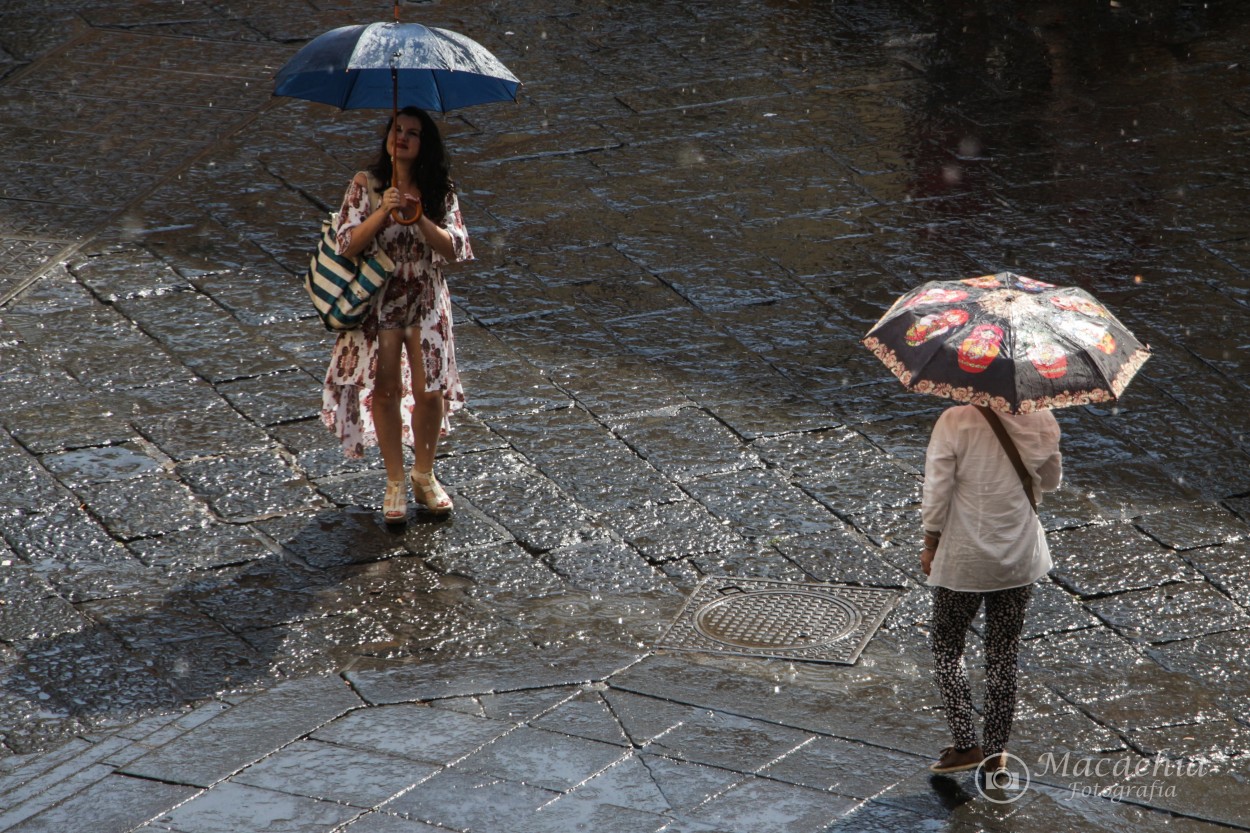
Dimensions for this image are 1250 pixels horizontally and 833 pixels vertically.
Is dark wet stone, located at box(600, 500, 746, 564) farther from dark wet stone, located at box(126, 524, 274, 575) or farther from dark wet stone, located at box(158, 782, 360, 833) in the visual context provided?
dark wet stone, located at box(158, 782, 360, 833)

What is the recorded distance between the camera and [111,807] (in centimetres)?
460

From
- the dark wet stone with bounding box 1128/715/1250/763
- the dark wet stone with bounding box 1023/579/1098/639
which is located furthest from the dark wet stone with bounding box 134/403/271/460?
the dark wet stone with bounding box 1128/715/1250/763

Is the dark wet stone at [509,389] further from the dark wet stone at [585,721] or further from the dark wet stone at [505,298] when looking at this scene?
the dark wet stone at [585,721]

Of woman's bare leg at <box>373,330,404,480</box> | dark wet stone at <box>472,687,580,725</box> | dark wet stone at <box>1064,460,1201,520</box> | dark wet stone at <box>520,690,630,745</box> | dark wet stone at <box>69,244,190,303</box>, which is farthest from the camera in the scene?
dark wet stone at <box>69,244,190,303</box>

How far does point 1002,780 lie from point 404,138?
3.06 metres

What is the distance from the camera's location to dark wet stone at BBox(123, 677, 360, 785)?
4.84 meters

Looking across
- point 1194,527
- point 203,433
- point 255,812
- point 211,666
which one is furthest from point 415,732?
point 1194,527

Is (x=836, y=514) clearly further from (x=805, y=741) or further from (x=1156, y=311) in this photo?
(x=1156, y=311)

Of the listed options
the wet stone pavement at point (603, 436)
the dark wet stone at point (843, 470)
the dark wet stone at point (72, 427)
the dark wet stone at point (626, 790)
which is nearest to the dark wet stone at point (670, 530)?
the wet stone pavement at point (603, 436)

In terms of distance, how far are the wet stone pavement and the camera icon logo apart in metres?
0.04

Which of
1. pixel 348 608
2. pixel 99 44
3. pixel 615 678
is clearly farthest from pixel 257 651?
pixel 99 44

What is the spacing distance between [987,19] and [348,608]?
8587mm

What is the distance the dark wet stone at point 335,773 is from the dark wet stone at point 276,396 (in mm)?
2568

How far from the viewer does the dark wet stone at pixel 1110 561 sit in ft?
20.2
